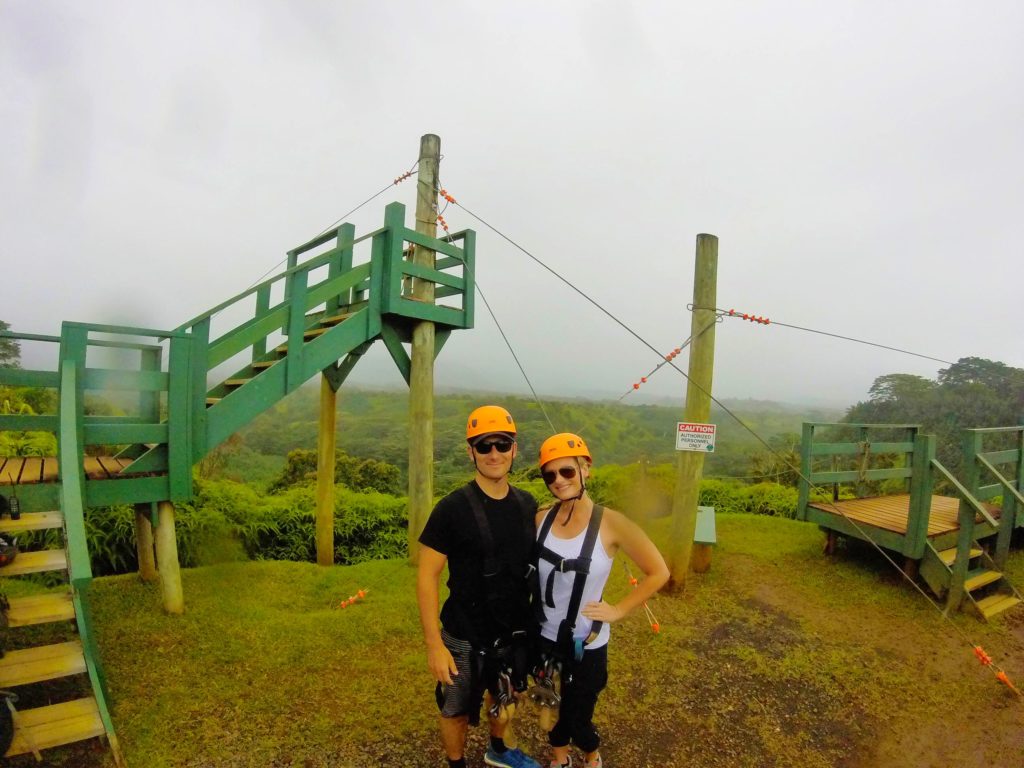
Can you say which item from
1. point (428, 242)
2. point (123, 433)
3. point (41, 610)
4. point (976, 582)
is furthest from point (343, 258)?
point (976, 582)

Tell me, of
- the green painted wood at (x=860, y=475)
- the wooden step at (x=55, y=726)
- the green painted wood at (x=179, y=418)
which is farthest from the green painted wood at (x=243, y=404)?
the green painted wood at (x=860, y=475)

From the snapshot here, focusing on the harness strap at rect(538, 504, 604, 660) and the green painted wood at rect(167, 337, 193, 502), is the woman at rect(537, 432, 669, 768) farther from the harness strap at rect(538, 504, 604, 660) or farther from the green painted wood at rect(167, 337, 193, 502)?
the green painted wood at rect(167, 337, 193, 502)

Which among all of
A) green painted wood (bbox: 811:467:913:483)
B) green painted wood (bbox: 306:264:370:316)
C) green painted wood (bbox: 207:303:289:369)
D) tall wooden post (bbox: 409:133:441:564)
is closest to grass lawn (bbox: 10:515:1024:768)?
tall wooden post (bbox: 409:133:441:564)

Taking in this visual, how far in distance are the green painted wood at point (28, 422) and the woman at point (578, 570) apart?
388cm

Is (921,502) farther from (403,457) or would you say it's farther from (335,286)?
(403,457)

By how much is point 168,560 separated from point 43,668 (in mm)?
1909

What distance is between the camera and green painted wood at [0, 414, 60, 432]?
12.8 ft

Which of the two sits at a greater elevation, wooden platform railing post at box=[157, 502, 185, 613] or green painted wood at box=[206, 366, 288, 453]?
green painted wood at box=[206, 366, 288, 453]

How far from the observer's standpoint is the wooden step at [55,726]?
102 inches

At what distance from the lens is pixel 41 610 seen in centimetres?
308

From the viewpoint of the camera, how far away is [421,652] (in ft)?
14.7

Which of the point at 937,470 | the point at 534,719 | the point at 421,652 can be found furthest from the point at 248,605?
the point at 937,470

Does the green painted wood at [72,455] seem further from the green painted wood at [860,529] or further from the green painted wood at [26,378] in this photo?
the green painted wood at [860,529]

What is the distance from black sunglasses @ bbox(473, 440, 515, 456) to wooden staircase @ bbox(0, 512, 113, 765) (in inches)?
100
